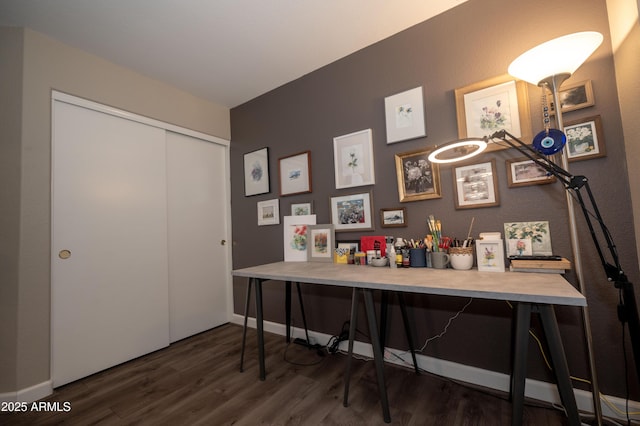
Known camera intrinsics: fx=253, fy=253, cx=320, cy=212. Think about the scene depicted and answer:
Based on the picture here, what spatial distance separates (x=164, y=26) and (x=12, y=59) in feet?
3.42

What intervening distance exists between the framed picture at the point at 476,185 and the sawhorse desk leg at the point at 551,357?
81cm

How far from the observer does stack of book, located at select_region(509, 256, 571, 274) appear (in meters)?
1.30

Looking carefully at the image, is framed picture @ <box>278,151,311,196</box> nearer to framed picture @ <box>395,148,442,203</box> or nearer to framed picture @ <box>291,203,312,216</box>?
framed picture @ <box>291,203,312,216</box>

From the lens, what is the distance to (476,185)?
1683mm

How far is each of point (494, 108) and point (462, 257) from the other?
981 millimetres

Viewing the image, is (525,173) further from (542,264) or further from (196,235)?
(196,235)

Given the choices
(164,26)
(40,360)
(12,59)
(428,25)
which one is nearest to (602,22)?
(428,25)

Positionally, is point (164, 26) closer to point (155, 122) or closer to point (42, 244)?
point (155, 122)

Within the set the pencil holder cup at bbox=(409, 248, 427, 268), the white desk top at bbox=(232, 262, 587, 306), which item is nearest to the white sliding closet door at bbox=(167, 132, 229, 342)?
the white desk top at bbox=(232, 262, 587, 306)

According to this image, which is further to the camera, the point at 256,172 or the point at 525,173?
the point at 256,172

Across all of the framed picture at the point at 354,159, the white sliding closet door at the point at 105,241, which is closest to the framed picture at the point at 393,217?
the framed picture at the point at 354,159

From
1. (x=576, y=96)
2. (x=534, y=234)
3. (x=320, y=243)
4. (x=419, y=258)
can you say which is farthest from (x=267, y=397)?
(x=576, y=96)

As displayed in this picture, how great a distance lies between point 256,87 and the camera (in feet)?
8.91

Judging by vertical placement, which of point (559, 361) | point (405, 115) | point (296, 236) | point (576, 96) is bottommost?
point (559, 361)
